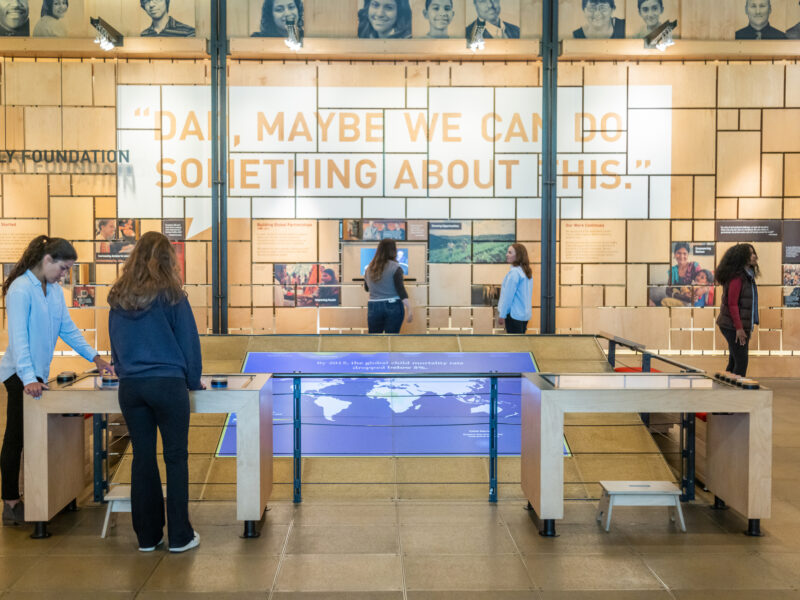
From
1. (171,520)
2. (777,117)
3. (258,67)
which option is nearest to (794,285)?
(777,117)

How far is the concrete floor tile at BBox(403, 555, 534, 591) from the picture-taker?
3.35 meters

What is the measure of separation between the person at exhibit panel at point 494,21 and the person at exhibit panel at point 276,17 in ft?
7.53

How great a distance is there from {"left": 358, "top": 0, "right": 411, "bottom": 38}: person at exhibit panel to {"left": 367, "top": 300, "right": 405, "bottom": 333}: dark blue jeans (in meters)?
4.26

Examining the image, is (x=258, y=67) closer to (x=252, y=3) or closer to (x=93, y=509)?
(x=252, y=3)

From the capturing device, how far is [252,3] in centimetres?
969

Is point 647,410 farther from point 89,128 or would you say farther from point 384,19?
point 89,128

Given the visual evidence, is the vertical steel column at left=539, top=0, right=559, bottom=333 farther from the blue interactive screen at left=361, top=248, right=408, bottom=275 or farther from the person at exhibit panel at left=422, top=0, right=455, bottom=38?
the blue interactive screen at left=361, top=248, right=408, bottom=275

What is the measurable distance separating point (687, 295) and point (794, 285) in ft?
4.66

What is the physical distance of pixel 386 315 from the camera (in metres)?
7.20

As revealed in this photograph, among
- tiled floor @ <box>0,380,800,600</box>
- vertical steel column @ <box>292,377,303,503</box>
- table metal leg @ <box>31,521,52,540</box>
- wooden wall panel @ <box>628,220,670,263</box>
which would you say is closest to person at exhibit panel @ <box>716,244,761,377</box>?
tiled floor @ <box>0,380,800,600</box>

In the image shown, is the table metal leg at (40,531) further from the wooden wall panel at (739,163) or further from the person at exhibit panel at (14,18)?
the wooden wall panel at (739,163)

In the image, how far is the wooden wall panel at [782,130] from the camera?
10039 mm

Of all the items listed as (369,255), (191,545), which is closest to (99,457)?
(191,545)

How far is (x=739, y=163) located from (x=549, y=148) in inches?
122
